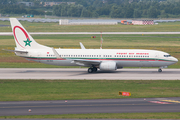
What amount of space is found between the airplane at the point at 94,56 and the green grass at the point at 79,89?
793 centimetres

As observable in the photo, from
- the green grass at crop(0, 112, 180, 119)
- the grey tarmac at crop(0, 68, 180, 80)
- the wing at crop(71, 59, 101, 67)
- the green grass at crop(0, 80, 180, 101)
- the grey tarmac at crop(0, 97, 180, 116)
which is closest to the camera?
the green grass at crop(0, 112, 180, 119)

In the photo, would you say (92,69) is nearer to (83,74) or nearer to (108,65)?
(83,74)

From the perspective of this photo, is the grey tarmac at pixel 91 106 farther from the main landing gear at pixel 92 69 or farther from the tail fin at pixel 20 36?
the tail fin at pixel 20 36

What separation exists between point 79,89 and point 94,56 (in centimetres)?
1396

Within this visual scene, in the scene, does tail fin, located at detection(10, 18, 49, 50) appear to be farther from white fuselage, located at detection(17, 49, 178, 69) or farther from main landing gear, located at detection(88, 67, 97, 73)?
main landing gear, located at detection(88, 67, 97, 73)

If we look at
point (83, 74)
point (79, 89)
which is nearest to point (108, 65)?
point (83, 74)

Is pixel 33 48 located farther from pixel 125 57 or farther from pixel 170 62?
pixel 170 62

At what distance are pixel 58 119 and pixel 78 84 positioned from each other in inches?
587

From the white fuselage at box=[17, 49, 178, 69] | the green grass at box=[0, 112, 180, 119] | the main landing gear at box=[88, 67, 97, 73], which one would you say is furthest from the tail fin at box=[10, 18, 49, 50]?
the green grass at box=[0, 112, 180, 119]

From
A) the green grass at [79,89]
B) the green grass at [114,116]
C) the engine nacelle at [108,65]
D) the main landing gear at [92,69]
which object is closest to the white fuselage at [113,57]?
the engine nacelle at [108,65]

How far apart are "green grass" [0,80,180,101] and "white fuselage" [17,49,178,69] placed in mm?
8035

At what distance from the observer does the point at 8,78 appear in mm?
41656

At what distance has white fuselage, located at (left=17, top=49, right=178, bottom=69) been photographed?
153 ft

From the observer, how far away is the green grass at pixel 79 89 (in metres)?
30.4
